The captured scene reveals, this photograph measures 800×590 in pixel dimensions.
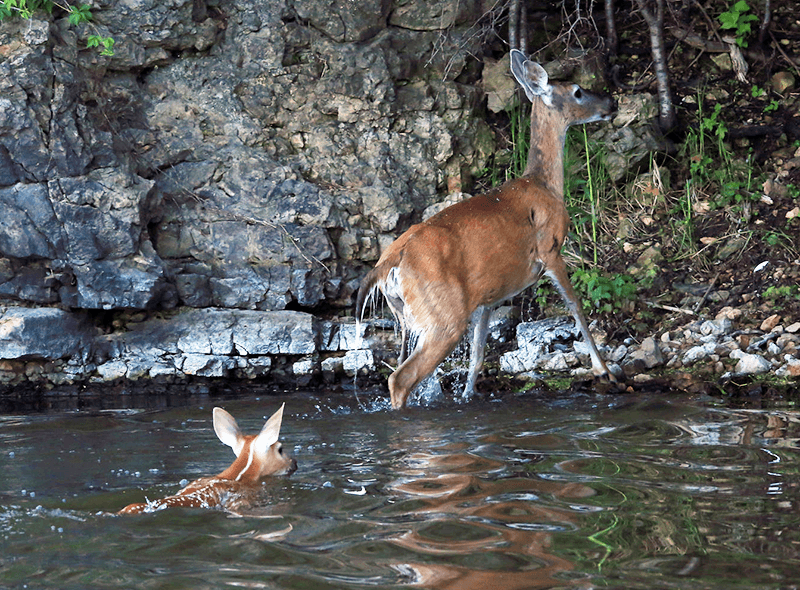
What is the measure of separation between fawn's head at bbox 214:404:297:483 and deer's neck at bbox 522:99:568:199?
4001mm

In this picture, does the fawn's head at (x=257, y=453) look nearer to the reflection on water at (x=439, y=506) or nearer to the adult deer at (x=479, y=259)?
the reflection on water at (x=439, y=506)

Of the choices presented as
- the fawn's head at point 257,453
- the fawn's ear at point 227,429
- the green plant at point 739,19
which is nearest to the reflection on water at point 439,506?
the fawn's head at point 257,453

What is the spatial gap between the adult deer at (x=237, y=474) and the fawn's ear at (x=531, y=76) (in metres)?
4.51

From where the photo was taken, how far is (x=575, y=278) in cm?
862

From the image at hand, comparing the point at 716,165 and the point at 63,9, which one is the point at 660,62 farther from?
the point at 63,9

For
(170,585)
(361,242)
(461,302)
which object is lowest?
(170,585)

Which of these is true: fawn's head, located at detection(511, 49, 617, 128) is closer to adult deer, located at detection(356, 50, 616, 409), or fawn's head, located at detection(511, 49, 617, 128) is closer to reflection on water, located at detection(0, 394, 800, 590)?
adult deer, located at detection(356, 50, 616, 409)

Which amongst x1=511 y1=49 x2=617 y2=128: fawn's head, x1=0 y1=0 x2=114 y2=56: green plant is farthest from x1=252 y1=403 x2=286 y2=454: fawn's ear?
x1=0 y1=0 x2=114 y2=56: green plant

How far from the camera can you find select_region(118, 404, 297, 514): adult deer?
11.8 ft

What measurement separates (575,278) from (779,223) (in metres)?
1.99

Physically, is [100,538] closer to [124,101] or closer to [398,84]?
[124,101]

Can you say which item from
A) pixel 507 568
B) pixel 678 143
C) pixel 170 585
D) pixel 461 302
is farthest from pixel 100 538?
pixel 678 143

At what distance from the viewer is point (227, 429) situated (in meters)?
4.29

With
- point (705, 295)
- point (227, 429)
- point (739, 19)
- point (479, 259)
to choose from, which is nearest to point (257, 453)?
point (227, 429)
